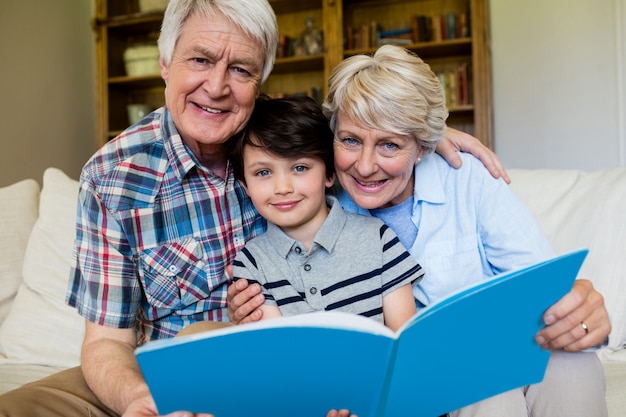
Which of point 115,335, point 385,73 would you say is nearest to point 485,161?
point 385,73

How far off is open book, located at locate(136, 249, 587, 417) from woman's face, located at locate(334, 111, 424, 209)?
0.44m

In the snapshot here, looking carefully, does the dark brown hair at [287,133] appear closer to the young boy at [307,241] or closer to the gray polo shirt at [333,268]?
Answer: the young boy at [307,241]

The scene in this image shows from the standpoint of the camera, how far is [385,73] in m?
1.18

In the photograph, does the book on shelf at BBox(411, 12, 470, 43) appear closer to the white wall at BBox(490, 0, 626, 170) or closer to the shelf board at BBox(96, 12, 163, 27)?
the white wall at BBox(490, 0, 626, 170)

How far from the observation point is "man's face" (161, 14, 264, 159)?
1194 mm

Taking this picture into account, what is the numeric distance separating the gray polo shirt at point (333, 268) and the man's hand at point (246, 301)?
3 cm

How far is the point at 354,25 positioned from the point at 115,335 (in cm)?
294

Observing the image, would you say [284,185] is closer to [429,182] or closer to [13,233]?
[429,182]

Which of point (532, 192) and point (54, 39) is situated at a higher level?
point (54, 39)

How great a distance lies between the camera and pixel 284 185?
1189mm

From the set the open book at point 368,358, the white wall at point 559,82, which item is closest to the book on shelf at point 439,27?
the white wall at point 559,82

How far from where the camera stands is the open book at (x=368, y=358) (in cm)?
67

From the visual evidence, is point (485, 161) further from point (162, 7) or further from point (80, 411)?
point (162, 7)

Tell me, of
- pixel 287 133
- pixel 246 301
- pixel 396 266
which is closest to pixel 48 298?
pixel 246 301
